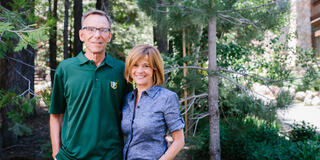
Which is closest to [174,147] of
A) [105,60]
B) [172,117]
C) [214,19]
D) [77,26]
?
[172,117]

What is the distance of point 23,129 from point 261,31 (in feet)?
15.2

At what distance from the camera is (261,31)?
15.8 ft

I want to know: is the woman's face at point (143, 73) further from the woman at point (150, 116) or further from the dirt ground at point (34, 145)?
the dirt ground at point (34, 145)

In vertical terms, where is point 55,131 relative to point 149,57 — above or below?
below

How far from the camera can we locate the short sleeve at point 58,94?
1836 mm

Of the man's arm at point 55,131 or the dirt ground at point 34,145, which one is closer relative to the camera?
the man's arm at point 55,131

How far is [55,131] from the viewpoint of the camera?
6.23ft

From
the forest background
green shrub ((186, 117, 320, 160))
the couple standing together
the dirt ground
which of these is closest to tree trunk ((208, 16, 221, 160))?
the forest background

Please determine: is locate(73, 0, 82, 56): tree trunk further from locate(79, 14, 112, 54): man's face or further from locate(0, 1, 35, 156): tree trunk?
locate(79, 14, 112, 54): man's face

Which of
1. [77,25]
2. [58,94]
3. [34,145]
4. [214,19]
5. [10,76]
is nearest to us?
[58,94]

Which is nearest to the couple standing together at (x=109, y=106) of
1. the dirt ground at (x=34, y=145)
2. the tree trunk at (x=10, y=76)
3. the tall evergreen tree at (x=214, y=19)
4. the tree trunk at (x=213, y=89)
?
the dirt ground at (x=34, y=145)

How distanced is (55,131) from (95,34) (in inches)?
31.0

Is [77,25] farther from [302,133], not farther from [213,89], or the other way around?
[302,133]

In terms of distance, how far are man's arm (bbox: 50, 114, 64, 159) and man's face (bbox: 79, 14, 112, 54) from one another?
1.91 ft
